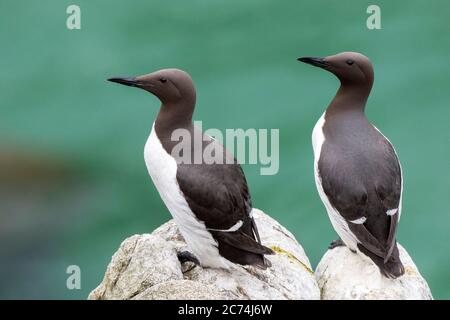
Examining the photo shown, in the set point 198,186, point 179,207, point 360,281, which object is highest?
point 198,186

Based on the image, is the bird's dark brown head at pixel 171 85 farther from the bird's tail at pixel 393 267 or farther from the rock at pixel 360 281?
the bird's tail at pixel 393 267

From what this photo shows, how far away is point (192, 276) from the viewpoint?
24.9ft

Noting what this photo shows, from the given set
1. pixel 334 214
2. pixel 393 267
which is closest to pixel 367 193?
pixel 334 214

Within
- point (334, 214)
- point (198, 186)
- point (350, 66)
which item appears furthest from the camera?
point (350, 66)

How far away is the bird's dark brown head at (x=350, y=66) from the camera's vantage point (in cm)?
806

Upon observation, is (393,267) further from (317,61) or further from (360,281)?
(317,61)

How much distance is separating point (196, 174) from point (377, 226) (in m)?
1.49

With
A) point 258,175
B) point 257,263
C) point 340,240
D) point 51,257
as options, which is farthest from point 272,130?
point 257,263

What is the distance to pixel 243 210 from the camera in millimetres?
7375

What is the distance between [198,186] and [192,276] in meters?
0.80

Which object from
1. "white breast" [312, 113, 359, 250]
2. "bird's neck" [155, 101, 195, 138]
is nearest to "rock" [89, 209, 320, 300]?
"white breast" [312, 113, 359, 250]

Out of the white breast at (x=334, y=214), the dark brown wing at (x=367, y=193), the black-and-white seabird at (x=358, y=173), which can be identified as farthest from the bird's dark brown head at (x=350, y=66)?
the dark brown wing at (x=367, y=193)

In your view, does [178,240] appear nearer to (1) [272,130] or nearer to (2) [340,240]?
(2) [340,240]

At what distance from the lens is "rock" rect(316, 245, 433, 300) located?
291 inches
